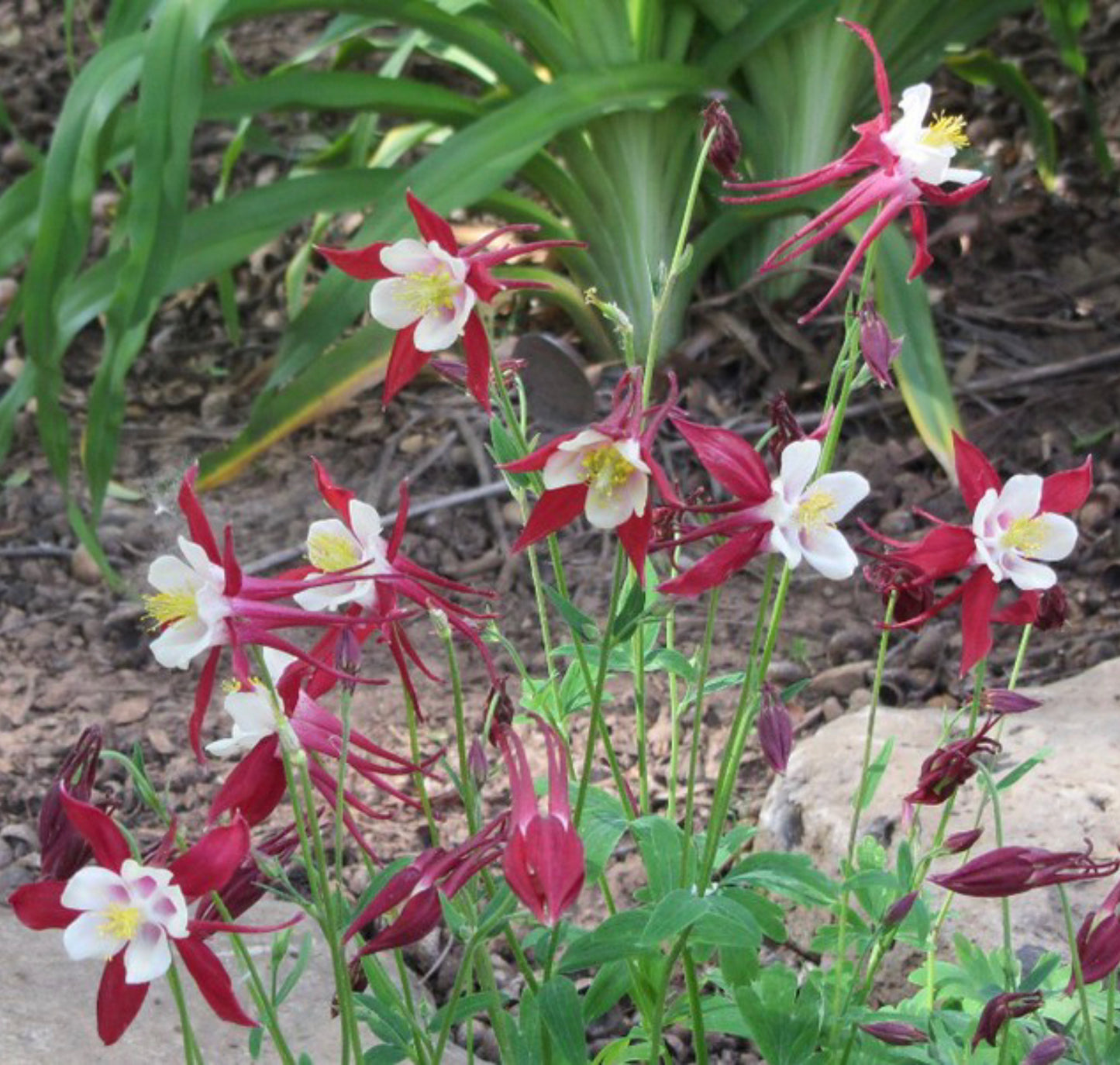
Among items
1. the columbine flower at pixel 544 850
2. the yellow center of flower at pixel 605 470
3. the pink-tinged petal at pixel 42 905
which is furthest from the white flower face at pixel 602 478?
the pink-tinged petal at pixel 42 905

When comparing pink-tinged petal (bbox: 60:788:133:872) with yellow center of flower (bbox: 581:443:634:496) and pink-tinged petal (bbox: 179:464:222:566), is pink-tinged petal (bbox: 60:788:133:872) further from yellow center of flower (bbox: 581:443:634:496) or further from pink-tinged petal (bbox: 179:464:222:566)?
yellow center of flower (bbox: 581:443:634:496)

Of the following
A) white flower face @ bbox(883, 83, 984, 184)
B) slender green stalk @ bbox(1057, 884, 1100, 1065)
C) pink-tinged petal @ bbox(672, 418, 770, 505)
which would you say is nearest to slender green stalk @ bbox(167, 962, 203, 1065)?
pink-tinged petal @ bbox(672, 418, 770, 505)

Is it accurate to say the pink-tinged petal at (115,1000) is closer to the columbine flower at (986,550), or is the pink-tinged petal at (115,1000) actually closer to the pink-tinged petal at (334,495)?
the pink-tinged petal at (334,495)

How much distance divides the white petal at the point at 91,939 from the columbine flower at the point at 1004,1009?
1.48 ft

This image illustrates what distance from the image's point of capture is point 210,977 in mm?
886

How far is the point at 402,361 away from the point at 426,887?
0.31 metres

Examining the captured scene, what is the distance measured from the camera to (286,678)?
96cm

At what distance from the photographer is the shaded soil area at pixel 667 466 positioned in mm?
2055

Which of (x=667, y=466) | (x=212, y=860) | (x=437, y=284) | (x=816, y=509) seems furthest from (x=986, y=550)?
(x=667, y=466)

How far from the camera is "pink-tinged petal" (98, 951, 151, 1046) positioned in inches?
35.5

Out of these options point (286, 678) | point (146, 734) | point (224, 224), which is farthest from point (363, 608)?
point (224, 224)

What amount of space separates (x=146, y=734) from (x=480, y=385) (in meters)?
1.16

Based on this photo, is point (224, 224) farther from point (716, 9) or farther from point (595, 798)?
point (595, 798)

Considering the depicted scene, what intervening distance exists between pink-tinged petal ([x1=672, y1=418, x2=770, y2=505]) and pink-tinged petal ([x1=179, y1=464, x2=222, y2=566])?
23 cm
